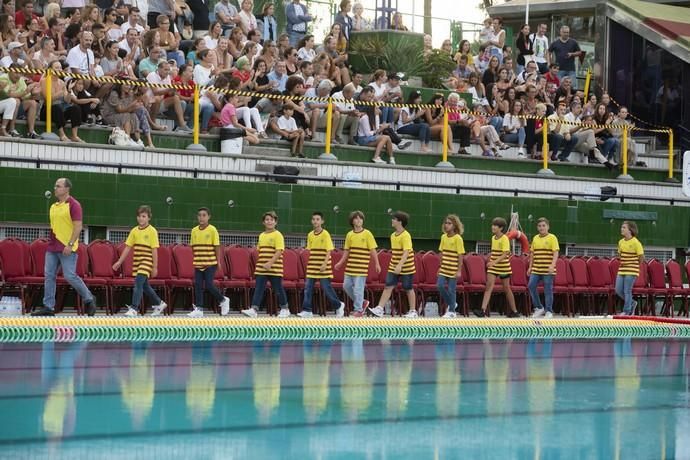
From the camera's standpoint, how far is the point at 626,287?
2294 centimetres

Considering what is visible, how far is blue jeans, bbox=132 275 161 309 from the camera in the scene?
19.4 meters

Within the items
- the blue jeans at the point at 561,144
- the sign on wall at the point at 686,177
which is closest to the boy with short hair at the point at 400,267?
the sign on wall at the point at 686,177

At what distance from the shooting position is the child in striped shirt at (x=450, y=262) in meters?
21.4

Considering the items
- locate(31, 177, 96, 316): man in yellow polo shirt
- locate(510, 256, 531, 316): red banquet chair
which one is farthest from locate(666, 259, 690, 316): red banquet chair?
locate(31, 177, 96, 316): man in yellow polo shirt

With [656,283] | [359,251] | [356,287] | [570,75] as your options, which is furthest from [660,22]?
[356,287]

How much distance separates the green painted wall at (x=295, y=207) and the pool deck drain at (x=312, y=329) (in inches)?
131

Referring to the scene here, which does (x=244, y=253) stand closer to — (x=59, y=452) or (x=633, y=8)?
(x=59, y=452)

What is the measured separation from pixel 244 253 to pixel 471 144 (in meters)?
7.38

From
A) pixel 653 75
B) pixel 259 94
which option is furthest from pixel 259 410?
pixel 653 75

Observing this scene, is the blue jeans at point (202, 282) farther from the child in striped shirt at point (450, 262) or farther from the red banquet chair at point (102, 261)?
the child in striped shirt at point (450, 262)

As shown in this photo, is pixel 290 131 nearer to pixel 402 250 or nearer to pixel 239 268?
pixel 239 268

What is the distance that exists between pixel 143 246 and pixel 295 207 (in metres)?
4.51

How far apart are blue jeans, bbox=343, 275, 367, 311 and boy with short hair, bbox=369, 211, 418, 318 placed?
0.94ft

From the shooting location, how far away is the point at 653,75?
1275 inches
